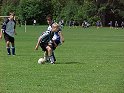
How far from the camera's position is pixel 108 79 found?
47.0ft

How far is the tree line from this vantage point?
105m

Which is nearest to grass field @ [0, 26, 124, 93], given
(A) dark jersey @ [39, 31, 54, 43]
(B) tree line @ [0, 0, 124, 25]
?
(A) dark jersey @ [39, 31, 54, 43]

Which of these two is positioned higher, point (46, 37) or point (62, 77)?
point (46, 37)

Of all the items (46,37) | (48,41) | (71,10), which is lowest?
(71,10)

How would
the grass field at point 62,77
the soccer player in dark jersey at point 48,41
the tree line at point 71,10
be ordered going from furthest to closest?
the tree line at point 71,10 < the soccer player in dark jersey at point 48,41 < the grass field at point 62,77

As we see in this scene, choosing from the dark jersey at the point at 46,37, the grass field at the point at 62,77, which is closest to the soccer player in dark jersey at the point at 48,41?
the dark jersey at the point at 46,37

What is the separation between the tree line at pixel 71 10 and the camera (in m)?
105

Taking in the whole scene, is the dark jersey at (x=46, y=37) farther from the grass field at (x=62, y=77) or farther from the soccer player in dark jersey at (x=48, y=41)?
the grass field at (x=62, y=77)

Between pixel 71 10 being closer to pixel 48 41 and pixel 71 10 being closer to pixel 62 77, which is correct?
pixel 48 41

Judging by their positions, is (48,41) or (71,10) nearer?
(48,41)

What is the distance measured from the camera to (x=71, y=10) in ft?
351

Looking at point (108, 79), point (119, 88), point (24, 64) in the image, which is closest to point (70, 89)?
point (119, 88)

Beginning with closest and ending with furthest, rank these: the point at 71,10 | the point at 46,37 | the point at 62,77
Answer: the point at 62,77 < the point at 46,37 < the point at 71,10

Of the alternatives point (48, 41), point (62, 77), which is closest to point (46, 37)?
point (48, 41)
